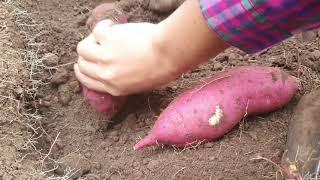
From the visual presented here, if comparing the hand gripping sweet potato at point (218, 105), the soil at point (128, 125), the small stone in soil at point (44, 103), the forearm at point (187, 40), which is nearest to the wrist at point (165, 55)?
the forearm at point (187, 40)

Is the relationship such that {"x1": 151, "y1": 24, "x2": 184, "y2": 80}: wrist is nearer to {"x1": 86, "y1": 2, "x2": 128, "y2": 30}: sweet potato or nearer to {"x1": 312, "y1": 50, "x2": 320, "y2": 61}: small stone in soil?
{"x1": 86, "y1": 2, "x2": 128, "y2": 30}: sweet potato

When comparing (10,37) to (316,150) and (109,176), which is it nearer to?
(109,176)

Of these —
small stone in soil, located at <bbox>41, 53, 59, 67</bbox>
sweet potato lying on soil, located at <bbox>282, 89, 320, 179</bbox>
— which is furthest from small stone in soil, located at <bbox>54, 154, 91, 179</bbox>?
sweet potato lying on soil, located at <bbox>282, 89, 320, 179</bbox>

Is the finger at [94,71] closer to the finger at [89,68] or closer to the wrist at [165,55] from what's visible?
the finger at [89,68]

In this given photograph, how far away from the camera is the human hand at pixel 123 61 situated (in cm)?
140

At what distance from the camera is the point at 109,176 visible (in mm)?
1461

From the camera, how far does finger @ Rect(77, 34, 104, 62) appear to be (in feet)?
4.94

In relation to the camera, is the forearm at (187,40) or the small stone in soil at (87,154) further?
the small stone in soil at (87,154)

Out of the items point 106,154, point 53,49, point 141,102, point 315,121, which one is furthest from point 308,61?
point 53,49

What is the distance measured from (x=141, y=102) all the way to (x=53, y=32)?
1.37 feet

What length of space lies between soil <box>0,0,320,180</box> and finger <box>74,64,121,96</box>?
92mm

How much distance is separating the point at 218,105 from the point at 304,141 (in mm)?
225

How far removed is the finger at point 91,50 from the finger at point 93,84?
0.06 m

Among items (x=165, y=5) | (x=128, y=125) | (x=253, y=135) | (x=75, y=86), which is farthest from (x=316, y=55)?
(x=75, y=86)
